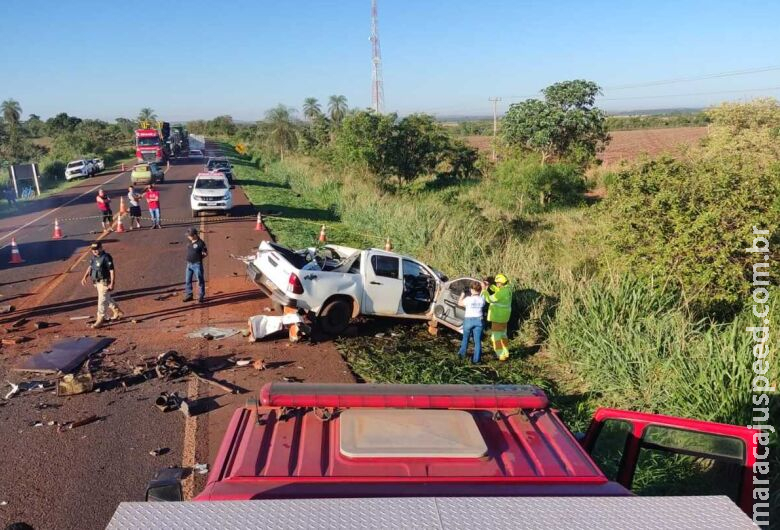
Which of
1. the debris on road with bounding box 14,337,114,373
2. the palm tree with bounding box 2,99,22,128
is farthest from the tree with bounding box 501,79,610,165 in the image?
the palm tree with bounding box 2,99,22,128

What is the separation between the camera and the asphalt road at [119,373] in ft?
18.1

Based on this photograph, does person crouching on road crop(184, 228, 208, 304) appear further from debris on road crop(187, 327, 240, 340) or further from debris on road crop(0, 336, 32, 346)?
debris on road crop(0, 336, 32, 346)

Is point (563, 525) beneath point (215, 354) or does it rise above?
above

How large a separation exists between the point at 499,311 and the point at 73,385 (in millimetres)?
6173

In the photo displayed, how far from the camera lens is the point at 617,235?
1093 cm

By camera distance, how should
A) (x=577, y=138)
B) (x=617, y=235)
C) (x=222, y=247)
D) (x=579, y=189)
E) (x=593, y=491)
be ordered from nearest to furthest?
(x=593, y=491) < (x=617, y=235) < (x=222, y=247) < (x=579, y=189) < (x=577, y=138)

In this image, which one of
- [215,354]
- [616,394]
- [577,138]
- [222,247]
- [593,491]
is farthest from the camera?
[577,138]

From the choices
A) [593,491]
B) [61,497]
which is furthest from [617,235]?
[61,497]

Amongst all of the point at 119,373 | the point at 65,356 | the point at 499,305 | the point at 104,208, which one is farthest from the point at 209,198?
the point at 499,305

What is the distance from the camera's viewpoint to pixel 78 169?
40.2m

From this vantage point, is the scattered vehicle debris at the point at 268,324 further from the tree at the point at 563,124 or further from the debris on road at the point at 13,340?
the tree at the point at 563,124

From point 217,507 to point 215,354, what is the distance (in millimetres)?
7214

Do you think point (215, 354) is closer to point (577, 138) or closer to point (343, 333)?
point (343, 333)

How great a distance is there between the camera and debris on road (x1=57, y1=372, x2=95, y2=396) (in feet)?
24.1
